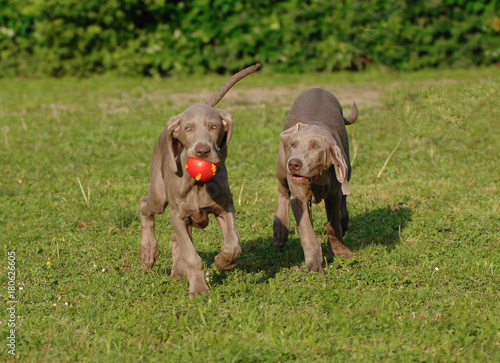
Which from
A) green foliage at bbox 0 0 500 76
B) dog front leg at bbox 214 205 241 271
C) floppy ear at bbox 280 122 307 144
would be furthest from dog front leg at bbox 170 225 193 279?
green foliage at bbox 0 0 500 76

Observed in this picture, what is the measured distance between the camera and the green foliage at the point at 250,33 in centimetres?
1518

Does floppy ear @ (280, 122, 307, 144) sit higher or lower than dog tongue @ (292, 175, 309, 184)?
higher

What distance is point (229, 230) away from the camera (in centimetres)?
491

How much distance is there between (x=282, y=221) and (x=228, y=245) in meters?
1.47

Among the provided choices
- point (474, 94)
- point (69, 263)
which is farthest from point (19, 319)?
point (474, 94)

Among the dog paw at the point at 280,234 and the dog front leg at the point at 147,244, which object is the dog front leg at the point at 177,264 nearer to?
the dog front leg at the point at 147,244

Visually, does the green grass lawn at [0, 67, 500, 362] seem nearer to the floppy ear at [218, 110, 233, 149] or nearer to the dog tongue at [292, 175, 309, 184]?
the dog tongue at [292, 175, 309, 184]

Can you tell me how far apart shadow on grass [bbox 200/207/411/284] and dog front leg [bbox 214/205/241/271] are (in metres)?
0.38

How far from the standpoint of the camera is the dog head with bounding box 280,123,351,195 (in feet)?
16.6

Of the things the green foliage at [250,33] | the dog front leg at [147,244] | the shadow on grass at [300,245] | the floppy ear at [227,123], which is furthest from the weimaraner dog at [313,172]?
the green foliage at [250,33]

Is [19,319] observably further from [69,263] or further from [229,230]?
[229,230]

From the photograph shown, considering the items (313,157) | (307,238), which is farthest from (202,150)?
(307,238)

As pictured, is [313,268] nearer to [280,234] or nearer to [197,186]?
[280,234]

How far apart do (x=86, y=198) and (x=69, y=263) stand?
1765mm
